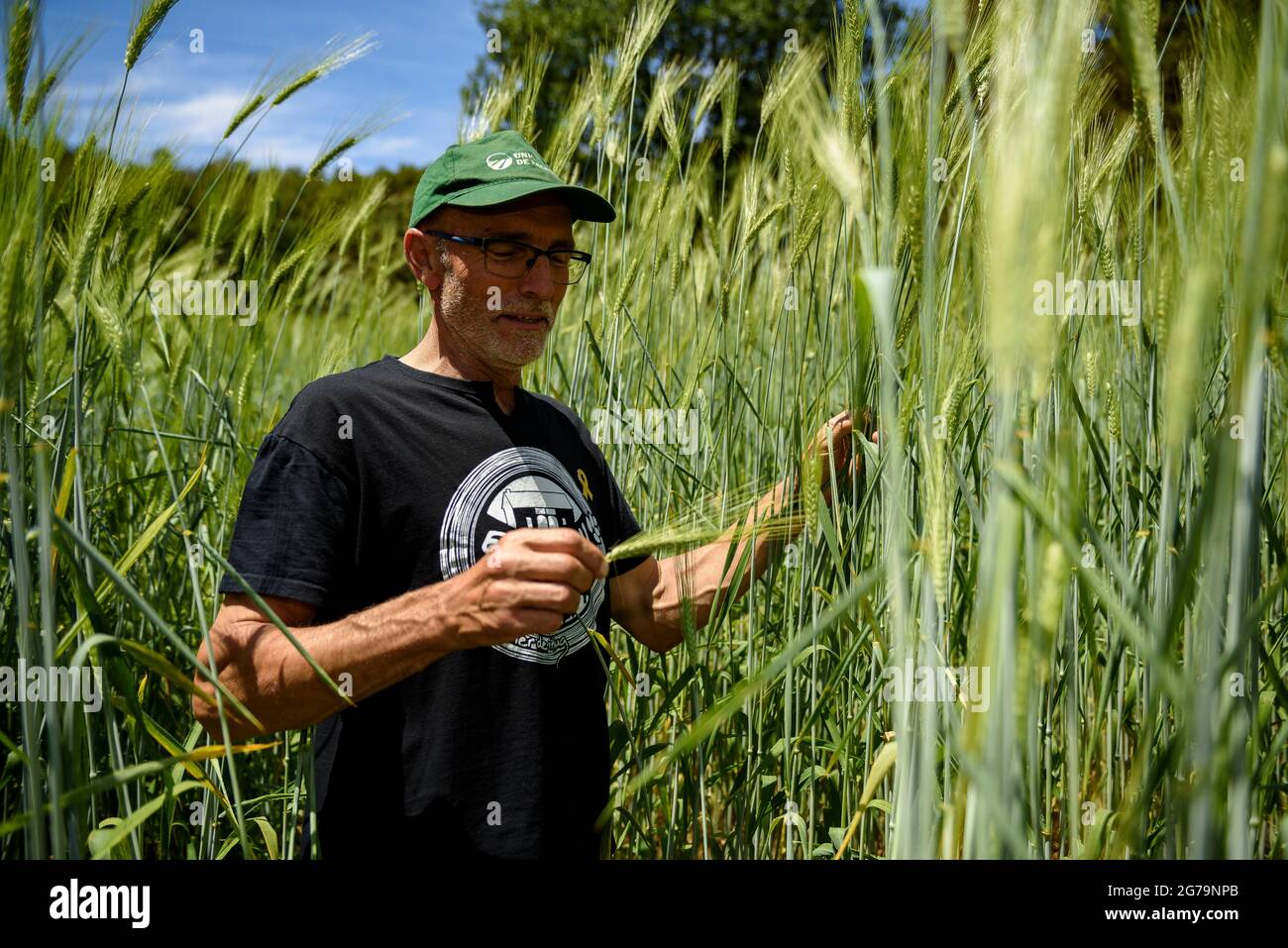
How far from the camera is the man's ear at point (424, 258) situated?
4.38ft

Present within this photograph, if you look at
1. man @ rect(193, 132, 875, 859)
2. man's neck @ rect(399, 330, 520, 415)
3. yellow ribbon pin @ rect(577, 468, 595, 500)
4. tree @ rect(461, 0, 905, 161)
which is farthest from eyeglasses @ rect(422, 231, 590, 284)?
tree @ rect(461, 0, 905, 161)

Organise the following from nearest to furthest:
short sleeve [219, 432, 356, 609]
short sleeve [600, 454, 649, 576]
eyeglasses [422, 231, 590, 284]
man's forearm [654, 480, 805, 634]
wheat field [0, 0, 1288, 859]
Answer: wheat field [0, 0, 1288, 859]
short sleeve [219, 432, 356, 609]
man's forearm [654, 480, 805, 634]
eyeglasses [422, 231, 590, 284]
short sleeve [600, 454, 649, 576]

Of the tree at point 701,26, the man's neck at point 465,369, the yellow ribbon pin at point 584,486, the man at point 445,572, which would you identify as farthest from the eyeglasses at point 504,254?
the tree at point 701,26

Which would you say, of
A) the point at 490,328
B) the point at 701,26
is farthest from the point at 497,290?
the point at 701,26

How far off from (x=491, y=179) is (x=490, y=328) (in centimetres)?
22

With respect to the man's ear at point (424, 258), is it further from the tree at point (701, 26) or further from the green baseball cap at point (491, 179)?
the tree at point (701, 26)

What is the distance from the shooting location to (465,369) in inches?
51.4

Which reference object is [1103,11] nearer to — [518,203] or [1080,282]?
[1080,282]

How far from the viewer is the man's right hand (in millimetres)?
802

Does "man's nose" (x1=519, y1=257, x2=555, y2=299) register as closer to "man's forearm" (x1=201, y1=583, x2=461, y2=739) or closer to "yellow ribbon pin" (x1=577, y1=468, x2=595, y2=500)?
"yellow ribbon pin" (x1=577, y1=468, x2=595, y2=500)

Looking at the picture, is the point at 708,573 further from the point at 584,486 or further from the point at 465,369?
the point at 465,369

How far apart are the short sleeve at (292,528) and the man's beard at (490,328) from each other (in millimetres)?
295
